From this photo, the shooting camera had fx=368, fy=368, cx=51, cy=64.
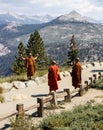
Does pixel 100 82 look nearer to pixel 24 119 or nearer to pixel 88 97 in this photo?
pixel 88 97

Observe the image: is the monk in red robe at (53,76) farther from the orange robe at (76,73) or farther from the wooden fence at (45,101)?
the orange robe at (76,73)

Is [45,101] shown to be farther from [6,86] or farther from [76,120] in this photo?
[6,86]

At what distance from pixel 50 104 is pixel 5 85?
9.04 m

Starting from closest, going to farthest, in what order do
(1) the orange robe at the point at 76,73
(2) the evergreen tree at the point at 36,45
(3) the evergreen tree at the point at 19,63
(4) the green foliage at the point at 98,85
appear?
(4) the green foliage at the point at 98,85
(1) the orange robe at the point at 76,73
(3) the evergreen tree at the point at 19,63
(2) the evergreen tree at the point at 36,45

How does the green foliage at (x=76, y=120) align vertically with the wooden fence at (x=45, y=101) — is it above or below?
below

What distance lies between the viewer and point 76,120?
529 inches

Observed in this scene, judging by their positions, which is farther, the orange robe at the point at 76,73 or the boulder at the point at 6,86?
the boulder at the point at 6,86

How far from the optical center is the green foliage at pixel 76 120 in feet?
41.1

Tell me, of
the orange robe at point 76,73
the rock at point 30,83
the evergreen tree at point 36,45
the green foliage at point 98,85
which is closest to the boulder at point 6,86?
the rock at point 30,83

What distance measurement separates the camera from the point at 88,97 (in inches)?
810

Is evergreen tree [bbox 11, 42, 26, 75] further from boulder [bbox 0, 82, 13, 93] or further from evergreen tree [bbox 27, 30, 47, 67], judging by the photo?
boulder [bbox 0, 82, 13, 93]

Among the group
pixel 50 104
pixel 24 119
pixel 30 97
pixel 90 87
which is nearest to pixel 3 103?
pixel 30 97

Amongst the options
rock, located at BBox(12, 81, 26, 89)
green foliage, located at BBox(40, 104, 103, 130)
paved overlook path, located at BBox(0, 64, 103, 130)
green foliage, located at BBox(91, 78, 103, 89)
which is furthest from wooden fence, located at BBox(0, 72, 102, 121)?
rock, located at BBox(12, 81, 26, 89)

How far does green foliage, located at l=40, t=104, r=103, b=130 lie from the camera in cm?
1252
